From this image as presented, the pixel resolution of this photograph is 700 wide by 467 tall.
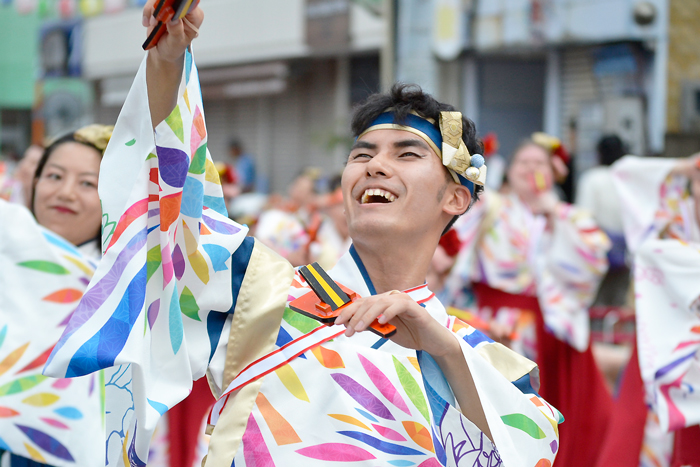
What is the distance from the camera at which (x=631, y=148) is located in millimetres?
8383

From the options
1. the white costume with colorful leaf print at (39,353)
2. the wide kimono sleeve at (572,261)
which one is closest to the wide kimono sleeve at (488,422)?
the white costume with colorful leaf print at (39,353)

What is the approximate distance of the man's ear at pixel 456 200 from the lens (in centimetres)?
186

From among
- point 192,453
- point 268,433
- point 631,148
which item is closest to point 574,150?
point 631,148

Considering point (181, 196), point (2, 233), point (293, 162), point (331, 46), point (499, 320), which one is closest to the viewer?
point (181, 196)

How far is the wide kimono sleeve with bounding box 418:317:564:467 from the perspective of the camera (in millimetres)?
1530

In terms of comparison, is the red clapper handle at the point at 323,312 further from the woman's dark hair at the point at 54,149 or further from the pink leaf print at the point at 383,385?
the woman's dark hair at the point at 54,149

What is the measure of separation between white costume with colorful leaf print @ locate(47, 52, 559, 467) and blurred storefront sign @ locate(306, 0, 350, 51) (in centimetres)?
1009

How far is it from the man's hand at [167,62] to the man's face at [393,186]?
19.3 inches

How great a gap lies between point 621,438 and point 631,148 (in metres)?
5.76

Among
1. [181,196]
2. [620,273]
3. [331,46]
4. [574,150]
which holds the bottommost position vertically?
[620,273]

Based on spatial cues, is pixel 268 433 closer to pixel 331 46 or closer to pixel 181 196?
pixel 181 196

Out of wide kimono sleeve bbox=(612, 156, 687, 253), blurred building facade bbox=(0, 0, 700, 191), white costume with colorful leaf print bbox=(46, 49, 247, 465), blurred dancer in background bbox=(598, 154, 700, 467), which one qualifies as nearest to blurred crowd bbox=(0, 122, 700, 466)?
wide kimono sleeve bbox=(612, 156, 687, 253)

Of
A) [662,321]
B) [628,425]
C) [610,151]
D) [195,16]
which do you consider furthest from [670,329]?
Answer: [610,151]

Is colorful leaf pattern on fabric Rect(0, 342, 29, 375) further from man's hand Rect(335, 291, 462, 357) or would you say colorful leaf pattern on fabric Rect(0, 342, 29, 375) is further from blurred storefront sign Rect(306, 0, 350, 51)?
blurred storefront sign Rect(306, 0, 350, 51)
